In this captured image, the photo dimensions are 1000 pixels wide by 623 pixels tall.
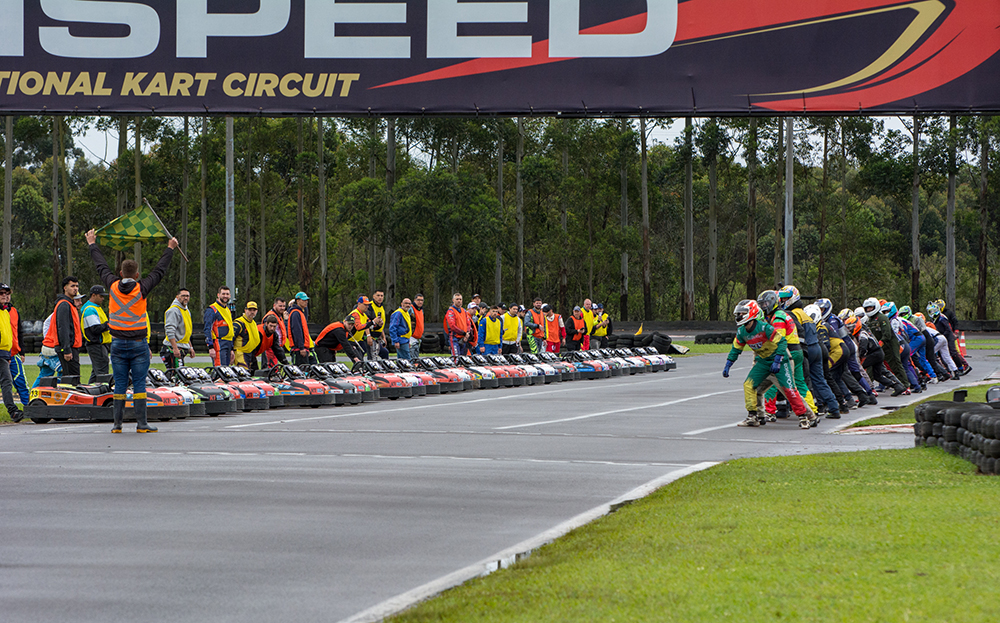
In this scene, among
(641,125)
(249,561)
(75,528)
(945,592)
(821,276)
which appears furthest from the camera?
(821,276)

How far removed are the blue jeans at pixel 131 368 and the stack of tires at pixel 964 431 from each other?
8.83 m

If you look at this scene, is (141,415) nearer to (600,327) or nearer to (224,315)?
(224,315)

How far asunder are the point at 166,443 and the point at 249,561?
6304 millimetres

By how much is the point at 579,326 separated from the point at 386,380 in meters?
11.3

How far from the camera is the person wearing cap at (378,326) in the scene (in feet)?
75.9

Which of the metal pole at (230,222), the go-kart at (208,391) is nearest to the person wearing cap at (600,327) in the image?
the metal pole at (230,222)

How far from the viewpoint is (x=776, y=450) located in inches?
479

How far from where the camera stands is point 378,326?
23125 mm

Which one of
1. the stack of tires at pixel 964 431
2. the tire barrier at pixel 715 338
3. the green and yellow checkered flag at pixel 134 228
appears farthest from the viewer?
the tire barrier at pixel 715 338

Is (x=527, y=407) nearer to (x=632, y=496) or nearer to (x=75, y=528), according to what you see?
(x=632, y=496)

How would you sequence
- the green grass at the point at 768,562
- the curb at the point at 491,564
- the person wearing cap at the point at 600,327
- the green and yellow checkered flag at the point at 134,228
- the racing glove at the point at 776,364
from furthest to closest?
the person wearing cap at the point at 600,327 < the green and yellow checkered flag at the point at 134,228 < the racing glove at the point at 776,364 < the curb at the point at 491,564 < the green grass at the point at 768,562

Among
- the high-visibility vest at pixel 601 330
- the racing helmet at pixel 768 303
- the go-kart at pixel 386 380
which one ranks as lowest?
the go-kart at pixel 386 380

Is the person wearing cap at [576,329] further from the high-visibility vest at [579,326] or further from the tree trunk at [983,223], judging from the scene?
the tree trunk at [983,223]

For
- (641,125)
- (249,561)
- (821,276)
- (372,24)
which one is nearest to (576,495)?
(249,561)
